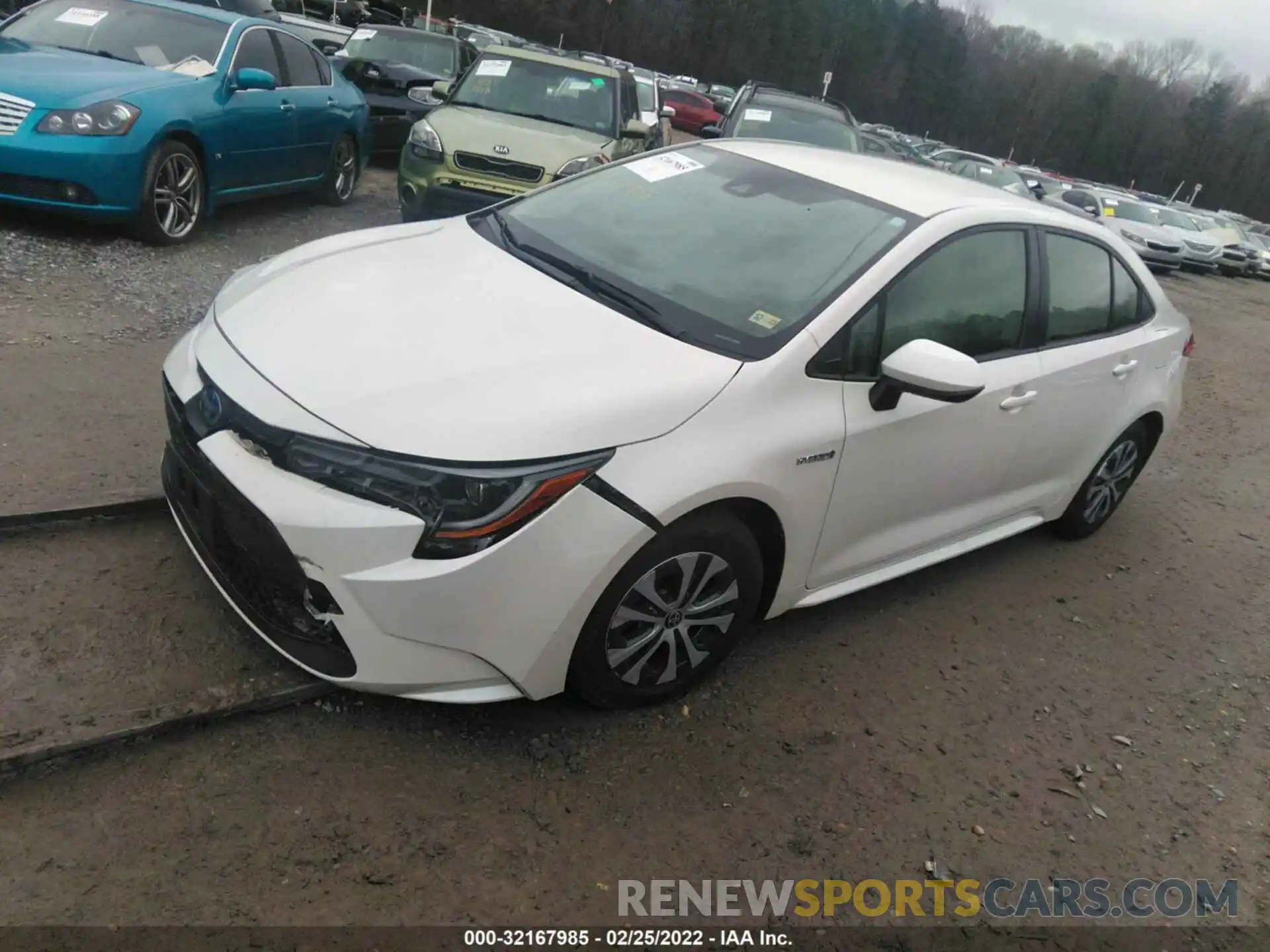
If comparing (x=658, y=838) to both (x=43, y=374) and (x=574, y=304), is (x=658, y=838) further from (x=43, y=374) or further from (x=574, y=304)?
(x=43, y=374)

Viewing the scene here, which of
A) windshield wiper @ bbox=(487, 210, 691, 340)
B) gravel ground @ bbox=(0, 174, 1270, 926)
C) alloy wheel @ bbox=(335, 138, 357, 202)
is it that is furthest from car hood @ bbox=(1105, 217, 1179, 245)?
windshield wiper @ bbox=(487, 210, 691, 340)

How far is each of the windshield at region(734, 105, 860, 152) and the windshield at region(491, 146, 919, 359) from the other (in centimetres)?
714

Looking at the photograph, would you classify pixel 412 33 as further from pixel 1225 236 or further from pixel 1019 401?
pixel 1225 236

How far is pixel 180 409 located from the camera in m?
2.72

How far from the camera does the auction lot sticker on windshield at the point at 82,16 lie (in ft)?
21.6

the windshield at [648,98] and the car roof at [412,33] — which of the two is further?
the windshield at [648,98]

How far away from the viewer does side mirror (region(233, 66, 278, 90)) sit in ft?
22.0

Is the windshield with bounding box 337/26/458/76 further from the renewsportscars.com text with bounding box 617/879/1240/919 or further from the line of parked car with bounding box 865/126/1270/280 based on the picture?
the renewsportscars.com text with bounding box 617/879/1240/919

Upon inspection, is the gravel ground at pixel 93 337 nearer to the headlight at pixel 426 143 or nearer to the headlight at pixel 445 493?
the headlight at pixel 426 143

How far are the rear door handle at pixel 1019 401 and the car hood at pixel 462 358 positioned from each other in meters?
1.32

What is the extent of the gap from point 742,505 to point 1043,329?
1.70m

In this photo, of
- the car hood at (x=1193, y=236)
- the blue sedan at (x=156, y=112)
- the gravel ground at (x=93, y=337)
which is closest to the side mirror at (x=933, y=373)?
the gravel ground at (x=93, y=337)

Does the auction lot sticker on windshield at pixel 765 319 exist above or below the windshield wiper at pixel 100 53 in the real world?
above

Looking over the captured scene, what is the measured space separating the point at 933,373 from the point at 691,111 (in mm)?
33022
